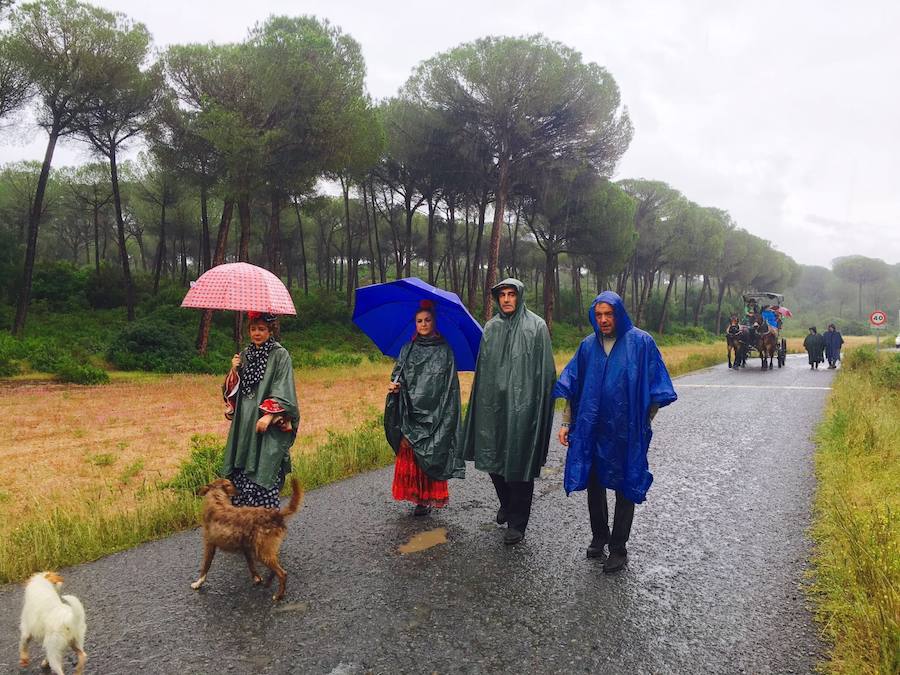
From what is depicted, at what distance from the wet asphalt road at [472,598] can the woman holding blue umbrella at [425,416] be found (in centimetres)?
27

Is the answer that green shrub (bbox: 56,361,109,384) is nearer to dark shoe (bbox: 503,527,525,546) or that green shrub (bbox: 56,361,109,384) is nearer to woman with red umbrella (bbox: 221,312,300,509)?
woman with red umbrella (bbox: 221,312,300,509)

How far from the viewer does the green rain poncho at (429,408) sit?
4293mm

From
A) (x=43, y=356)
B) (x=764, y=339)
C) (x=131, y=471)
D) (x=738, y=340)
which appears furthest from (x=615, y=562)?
(x=764, y=339)

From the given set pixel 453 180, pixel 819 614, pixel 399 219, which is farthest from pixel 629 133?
pixel 819 614

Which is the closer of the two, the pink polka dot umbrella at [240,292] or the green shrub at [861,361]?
the pink polka dot umbrella at [240,292]

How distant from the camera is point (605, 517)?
3.71m

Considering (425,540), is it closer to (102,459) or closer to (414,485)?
(414,485)

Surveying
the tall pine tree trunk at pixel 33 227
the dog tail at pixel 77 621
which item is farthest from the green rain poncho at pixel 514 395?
the tall pine tree trunk at pixel 33 227

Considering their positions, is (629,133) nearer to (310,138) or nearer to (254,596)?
(310,138)

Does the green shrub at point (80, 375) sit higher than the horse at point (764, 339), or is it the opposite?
the horse at point (764, 339)

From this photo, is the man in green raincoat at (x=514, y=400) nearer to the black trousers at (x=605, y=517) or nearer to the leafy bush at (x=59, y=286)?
A: the black trousers at (x=605, y=517)

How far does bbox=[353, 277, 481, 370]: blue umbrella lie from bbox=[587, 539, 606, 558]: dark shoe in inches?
59.6

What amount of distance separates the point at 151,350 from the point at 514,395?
52.6ft

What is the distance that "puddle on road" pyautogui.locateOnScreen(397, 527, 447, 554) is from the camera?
379cm
